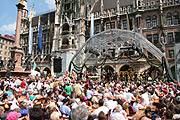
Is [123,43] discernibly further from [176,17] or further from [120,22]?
[176,17]

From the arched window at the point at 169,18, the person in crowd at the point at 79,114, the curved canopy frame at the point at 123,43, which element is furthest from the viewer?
the arched window at the point at 169,18

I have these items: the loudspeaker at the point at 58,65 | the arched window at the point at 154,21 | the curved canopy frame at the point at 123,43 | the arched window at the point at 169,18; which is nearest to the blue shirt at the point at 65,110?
the curved canopy frame at the point at 123,43

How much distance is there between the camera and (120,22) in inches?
1241

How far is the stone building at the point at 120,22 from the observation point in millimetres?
26703

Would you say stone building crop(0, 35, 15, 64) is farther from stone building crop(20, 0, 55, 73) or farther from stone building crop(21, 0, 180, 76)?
stone building crop(21, 0, 180, 76)

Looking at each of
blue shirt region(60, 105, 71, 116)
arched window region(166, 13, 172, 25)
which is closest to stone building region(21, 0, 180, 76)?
arched window region(166, 13, 172, 25)

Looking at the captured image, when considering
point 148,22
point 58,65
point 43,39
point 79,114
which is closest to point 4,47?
point 43,39

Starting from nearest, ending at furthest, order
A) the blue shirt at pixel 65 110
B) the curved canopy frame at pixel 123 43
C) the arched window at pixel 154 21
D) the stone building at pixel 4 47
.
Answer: the blue shirt at pixel 65 110 < the curved canopy frame at pixel 123 43 < the arched window at pixel 154 21 < the stone building at pixel 4 47

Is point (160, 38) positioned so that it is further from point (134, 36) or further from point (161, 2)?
point (134, 36)

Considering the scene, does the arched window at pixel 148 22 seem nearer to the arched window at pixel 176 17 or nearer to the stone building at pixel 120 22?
the stone building at pixel 120 22

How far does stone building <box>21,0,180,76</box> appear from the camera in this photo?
1051 inches

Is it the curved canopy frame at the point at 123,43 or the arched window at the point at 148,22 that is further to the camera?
the arched window at the point at 148,22

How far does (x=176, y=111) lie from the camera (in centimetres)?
374

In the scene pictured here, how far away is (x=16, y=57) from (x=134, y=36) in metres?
16.3
